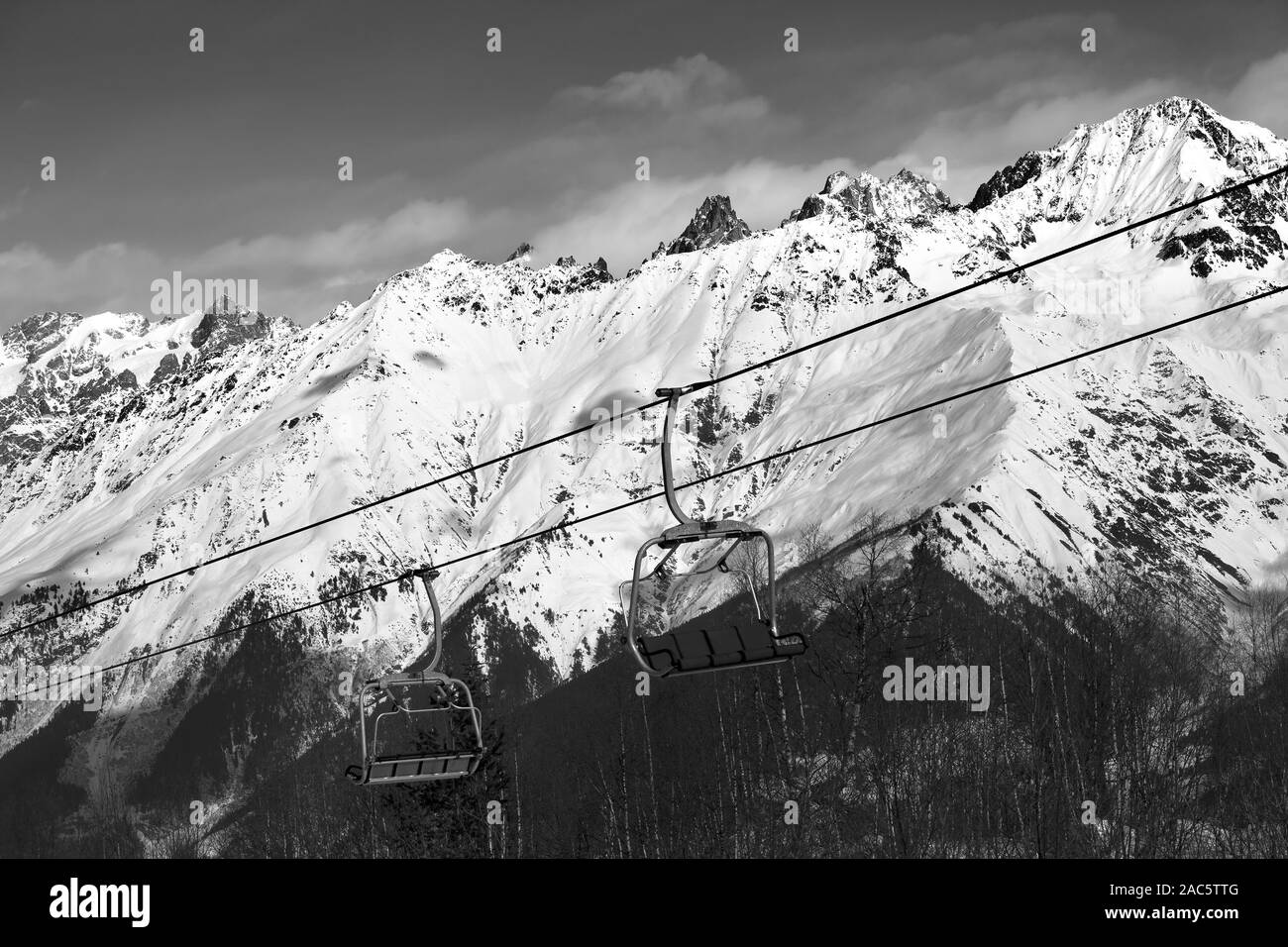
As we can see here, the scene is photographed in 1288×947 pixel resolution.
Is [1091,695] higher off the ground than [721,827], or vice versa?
[1091,695]

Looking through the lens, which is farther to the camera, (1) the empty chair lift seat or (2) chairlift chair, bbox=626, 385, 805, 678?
(1) the empty chair lift seat

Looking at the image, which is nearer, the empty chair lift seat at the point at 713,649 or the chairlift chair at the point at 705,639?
the chairlift chair at the point at 705,639

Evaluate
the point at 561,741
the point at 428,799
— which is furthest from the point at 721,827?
the point at 561,741

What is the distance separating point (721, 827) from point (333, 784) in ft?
212

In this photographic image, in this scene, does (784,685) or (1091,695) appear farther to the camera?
(784,685)

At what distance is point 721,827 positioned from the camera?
5041 cm

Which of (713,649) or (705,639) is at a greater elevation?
(705,639)

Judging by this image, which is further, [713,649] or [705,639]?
[705,639]
